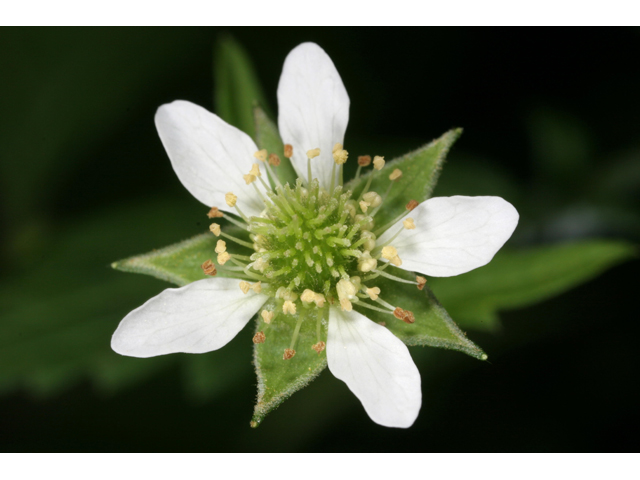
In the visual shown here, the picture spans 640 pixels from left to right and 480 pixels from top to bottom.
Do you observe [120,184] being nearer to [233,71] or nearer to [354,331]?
[233,71]

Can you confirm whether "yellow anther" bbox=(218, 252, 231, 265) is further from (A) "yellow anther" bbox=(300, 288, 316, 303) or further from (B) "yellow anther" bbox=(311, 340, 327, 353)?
(B) "yellow anther" bbox=(311, 340, 327, 353)

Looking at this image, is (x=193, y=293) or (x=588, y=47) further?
(x=588, y=47)

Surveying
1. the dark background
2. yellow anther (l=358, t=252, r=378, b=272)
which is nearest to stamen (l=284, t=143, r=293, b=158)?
yellow anther (l=358, t=252, r=378, b=272)

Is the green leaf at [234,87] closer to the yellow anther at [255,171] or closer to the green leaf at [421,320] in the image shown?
the yellow anther at [255,171]

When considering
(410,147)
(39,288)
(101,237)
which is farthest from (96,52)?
(410,147)

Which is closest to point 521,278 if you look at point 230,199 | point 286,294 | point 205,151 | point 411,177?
point 411,177

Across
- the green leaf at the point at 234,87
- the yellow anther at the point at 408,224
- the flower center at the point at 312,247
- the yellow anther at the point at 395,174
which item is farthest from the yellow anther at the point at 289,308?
the green leaf at the point at 234,87
